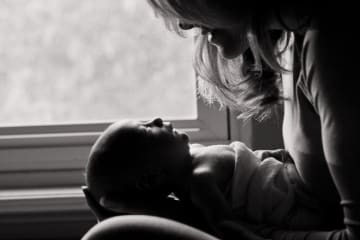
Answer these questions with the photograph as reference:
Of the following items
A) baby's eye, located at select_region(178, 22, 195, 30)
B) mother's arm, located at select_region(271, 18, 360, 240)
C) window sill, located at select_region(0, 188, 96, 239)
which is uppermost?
baby's eye, located at select_region(178, 22, 195, 30)

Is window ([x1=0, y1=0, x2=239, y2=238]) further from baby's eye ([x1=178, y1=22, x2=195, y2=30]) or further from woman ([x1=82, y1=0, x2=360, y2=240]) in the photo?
baby's eye ([x1=178, y1=22, x2=195, y2=30])

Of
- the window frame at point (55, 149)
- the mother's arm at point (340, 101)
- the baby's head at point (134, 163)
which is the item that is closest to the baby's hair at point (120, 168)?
the baby's head at point (134, 163)

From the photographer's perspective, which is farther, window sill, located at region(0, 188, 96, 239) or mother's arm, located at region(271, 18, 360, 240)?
window sill, located at region(0, 188, 96, 239)

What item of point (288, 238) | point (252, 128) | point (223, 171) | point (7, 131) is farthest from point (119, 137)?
point (7, 131)

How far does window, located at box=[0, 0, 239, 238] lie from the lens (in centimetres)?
150

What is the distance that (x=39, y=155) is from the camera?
1.50 meters

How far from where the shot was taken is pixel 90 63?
154 cm

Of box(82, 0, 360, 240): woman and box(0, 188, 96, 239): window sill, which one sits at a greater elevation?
box(82, 0, 360, 240): woman

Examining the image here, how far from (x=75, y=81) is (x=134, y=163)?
573 millimetres

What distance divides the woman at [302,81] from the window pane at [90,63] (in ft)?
1.01

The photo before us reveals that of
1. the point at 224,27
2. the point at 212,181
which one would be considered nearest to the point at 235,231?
the point at 212,181

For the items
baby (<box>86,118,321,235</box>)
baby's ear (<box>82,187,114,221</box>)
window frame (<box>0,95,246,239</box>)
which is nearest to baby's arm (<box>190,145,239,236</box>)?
baby (<box>86,118,321,235</box>)

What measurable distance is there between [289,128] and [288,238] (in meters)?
0.18

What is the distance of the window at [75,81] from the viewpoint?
1497mm
